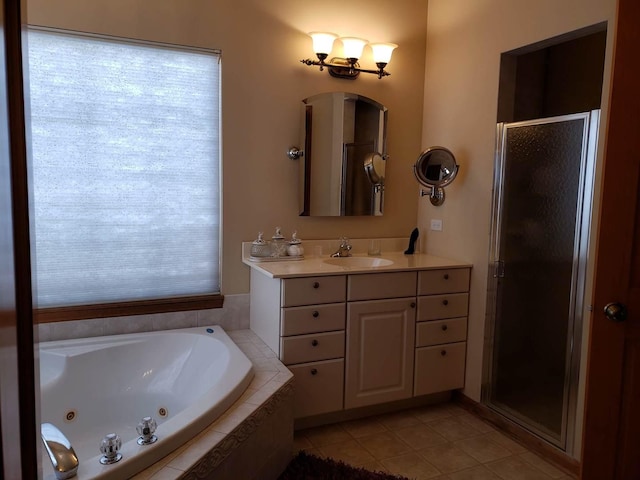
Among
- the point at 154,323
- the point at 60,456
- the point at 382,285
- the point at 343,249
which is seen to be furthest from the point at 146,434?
the point at 343,249

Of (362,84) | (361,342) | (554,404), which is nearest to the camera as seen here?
(554,404)

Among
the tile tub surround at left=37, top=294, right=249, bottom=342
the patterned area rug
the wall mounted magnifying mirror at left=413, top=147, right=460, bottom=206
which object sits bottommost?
the patterned area rug

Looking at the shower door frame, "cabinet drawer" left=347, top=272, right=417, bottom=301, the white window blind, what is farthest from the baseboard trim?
the white window blind

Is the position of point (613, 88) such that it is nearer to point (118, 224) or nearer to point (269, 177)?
point (269, 177)

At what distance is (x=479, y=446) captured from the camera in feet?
8.38

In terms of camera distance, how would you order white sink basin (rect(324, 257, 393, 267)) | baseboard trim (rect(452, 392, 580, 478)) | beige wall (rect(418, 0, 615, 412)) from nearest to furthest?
baseboard trim (rect(452, 392, 580, 478)) → beige wall (rect(418, 0, 615, 412)) → white sink basin (rect(324, 257, 393, 267))

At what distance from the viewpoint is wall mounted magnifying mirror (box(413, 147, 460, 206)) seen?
2.97 meters

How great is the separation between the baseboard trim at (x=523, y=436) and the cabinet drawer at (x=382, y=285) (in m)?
0.81

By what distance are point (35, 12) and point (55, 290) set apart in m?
1.38

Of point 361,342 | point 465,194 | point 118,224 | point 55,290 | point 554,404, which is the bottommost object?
point 554,404

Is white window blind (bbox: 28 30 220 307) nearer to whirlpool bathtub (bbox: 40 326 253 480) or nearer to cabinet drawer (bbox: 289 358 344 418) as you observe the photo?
whirlpool bathtub (bbox: 40 326 253 480)

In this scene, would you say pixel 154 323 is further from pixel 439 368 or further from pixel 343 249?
pixel 439 368

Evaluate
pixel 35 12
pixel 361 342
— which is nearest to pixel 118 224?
pixel 35 12

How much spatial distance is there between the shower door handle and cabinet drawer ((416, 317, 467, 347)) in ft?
4.00
